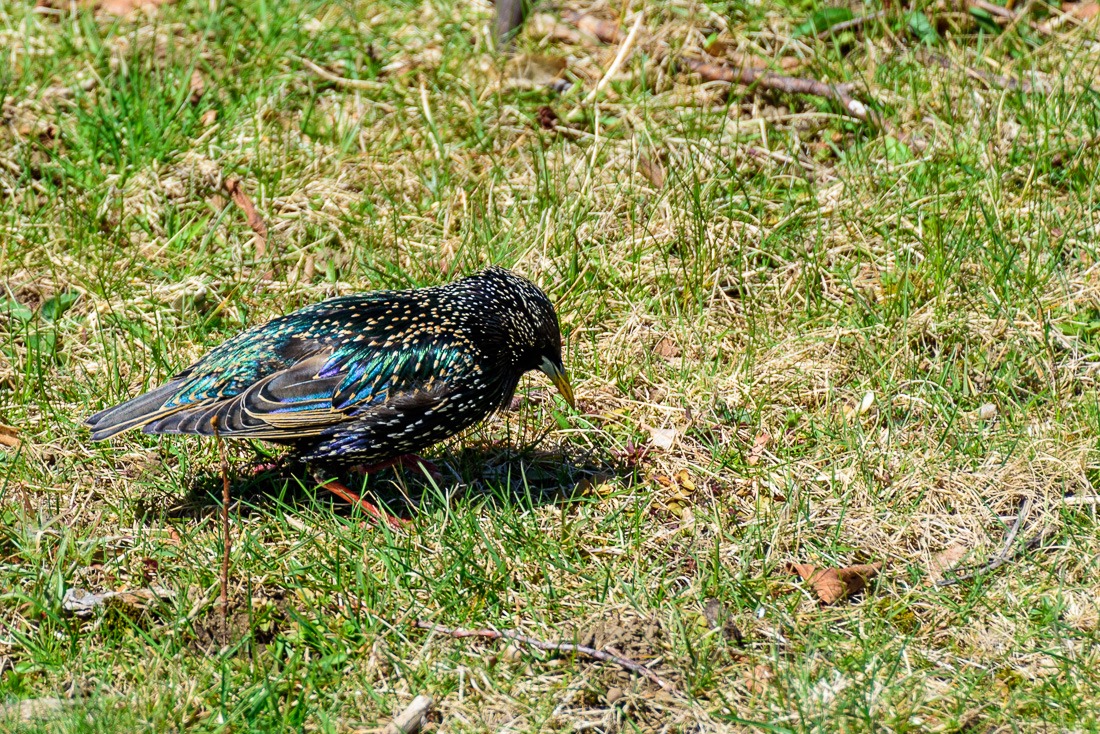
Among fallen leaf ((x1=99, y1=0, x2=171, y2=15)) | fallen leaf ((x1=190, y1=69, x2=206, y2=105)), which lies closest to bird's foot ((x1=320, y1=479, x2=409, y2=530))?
fallen leaf ((x1=190, y1=69, x2=206, y2=105))

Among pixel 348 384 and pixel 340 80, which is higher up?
pixel 340 80

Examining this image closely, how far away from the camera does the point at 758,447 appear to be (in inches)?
190

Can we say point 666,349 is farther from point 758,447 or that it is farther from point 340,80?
point 340,80

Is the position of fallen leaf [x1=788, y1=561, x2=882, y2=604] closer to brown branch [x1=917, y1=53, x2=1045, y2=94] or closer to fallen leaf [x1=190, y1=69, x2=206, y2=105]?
brown branch [x1=917, y1=53, x2=1045, y2=94]

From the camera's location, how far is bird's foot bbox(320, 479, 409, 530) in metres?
4.38

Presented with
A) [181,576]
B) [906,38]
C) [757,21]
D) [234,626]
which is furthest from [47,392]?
[906,38]

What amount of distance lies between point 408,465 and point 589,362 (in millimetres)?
900

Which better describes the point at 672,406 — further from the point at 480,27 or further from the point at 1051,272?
the point at 480,27

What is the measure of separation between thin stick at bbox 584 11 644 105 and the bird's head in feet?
6.49

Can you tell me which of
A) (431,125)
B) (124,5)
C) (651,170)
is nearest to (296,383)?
(431,125)

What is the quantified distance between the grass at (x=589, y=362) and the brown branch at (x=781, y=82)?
0.07 meters

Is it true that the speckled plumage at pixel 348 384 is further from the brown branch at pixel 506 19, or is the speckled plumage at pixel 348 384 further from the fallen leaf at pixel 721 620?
the brown branch at pixel 506 19

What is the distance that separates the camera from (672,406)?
500 cm

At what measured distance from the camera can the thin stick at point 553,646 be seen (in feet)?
12.1
